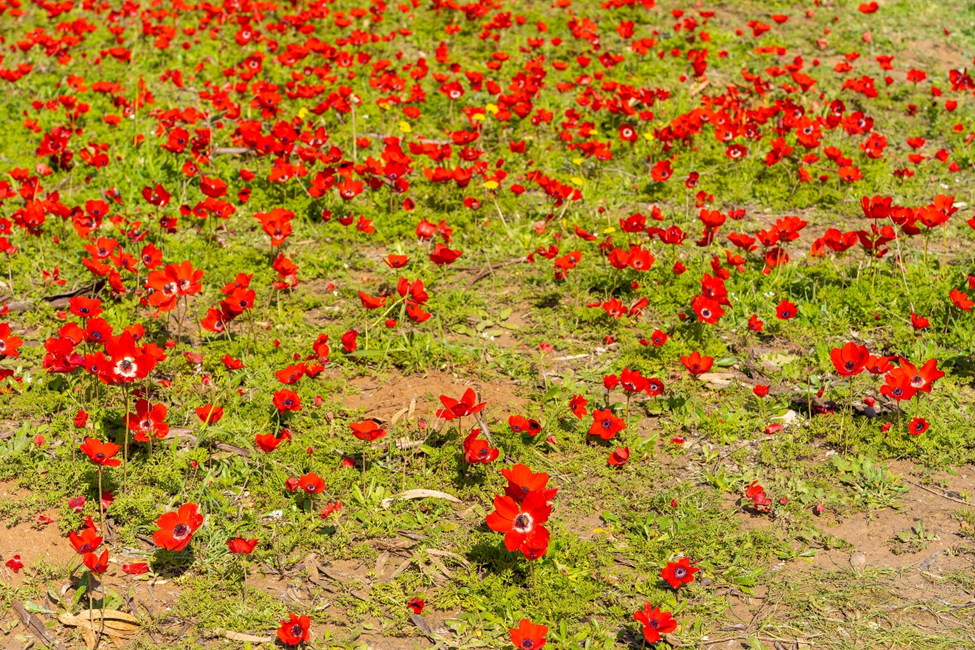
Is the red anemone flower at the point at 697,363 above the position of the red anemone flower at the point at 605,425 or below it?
above

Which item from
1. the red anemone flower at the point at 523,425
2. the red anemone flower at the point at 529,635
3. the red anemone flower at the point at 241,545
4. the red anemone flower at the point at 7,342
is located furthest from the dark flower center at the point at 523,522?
the red anemone flower at the point at 7,342

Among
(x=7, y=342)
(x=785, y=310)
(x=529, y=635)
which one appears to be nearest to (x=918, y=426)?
(x=785, y=310)

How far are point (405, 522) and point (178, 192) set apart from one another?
15.0ft

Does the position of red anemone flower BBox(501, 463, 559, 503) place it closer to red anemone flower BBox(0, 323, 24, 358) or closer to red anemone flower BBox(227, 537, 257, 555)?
red anemone flower BBox(227, 537, 257, 555)

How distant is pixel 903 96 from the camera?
10.2 metres

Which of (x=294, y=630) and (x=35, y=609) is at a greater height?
(x=294, y=630)

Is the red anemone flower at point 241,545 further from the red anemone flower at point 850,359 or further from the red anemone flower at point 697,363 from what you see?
the red anemone flower at point 850,359

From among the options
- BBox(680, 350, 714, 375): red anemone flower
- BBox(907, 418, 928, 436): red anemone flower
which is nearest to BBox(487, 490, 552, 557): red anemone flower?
BBox(680, 350, 714, 375): red anemone flower

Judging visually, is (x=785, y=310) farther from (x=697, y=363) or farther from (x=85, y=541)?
(x=85, y=541)

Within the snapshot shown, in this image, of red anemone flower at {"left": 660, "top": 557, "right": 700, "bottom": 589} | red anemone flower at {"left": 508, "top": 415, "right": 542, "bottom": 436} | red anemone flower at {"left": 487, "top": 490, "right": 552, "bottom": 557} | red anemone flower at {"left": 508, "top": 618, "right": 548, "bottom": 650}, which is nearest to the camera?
red anemone flower at {"left": 508, "top": 618, "right": 548, "bottom": 650}

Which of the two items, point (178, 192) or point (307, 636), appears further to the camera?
point (178, 192)

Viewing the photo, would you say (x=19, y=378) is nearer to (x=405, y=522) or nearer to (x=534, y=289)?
(x=405, y=522)

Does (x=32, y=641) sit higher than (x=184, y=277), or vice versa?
(x=184, y=277)

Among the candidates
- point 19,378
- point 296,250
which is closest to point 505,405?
point 296,250
